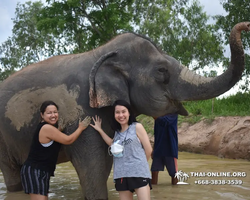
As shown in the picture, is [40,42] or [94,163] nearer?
[94,163]

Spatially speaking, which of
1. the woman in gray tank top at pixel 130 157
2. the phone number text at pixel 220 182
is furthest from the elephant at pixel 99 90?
the phone number text at pixel 220 182

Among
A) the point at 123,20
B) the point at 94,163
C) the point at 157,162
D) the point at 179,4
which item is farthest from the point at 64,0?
the point at 94,163

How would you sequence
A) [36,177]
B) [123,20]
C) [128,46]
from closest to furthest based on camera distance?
1. [36,177]
2. [128,46]
3. [123,20]

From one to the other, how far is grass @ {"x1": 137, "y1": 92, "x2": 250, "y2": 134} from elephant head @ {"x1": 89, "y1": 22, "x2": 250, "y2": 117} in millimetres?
6265

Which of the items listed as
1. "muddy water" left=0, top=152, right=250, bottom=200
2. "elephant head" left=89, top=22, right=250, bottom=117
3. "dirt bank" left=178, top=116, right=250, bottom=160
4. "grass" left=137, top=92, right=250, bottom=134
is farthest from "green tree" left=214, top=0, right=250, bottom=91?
"elephant head" left=89, top=22, right=250, bottom=117

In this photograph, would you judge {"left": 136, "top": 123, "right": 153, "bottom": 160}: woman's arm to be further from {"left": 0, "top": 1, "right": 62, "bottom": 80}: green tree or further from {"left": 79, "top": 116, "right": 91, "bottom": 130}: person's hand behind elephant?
{"left": 0, "top": 1, "right": 62, "bottom": 80}: green tree

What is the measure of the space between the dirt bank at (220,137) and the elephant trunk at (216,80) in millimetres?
4923

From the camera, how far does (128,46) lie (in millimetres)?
4547

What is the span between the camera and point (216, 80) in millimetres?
4180

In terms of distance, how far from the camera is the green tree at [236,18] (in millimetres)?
13375

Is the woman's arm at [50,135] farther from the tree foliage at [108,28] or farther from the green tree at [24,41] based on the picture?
the green tree at [24,41]

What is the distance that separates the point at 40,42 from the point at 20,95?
29.7m

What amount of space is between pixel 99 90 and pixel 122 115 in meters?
0.78

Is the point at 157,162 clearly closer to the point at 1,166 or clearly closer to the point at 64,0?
the point at 1,166
